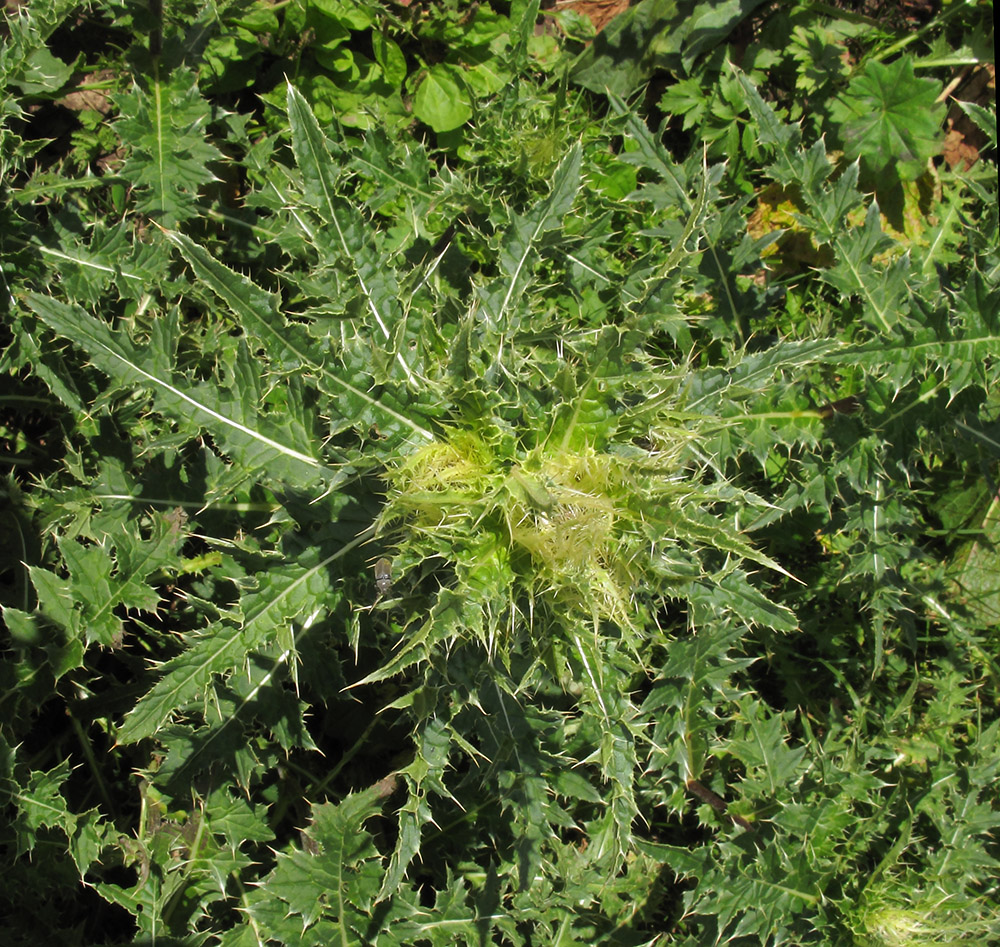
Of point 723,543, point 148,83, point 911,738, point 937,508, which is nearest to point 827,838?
point 911,738

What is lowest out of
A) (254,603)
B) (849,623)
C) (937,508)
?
(849,623)

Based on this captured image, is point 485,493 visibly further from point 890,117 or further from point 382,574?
point 890,117

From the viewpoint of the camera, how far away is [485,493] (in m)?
2.19

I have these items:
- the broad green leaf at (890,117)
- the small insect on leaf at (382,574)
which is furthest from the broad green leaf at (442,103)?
the small insect on leaf at (382,574)

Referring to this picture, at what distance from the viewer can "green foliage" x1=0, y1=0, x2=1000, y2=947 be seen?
2396 mm

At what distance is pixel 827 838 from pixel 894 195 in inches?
129

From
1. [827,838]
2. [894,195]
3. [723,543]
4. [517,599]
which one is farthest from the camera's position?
[894,195]

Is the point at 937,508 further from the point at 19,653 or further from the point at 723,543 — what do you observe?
the point at 19,653

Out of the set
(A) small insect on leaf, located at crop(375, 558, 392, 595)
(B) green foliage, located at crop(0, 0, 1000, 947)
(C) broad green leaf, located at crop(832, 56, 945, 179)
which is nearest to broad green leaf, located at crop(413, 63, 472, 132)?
(B) green foliage, located at crop(0, 0, 1000, 947)

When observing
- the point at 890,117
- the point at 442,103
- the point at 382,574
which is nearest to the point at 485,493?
the point at 382,574

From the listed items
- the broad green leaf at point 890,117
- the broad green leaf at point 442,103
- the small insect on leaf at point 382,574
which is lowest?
the small insect on leaf at point 382,574

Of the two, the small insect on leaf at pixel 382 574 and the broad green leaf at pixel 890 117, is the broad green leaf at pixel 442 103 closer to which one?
the broad green leaf at pixel 890 117

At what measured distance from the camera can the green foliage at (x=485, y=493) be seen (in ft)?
7.86

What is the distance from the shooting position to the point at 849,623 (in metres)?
4.08
